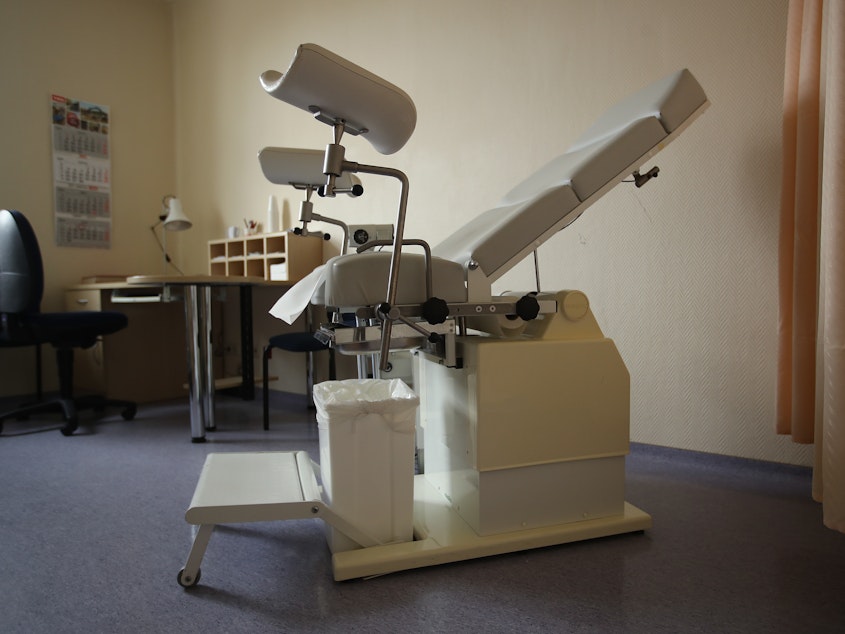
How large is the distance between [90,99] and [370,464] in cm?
380

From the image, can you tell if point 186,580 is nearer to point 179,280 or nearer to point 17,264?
point 179,280

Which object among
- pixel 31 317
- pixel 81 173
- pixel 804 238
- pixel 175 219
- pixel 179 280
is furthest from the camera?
pixel 81 173

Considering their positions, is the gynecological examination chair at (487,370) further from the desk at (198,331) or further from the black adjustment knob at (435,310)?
the desk at (198,331)

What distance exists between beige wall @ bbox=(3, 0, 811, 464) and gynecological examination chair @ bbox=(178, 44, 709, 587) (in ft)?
2.19

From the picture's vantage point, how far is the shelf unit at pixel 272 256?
319 cm

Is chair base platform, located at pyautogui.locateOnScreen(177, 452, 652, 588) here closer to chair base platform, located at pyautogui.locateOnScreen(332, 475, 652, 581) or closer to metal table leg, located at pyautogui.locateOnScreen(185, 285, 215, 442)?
chair base platform, located at pyautogui.locateOnScreen(332, 475, 652, 581)

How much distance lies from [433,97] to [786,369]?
6.54ft

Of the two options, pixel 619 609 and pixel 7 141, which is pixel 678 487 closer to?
pixel 619 609

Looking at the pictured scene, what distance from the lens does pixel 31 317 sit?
8.75 ft

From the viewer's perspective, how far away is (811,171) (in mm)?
1669

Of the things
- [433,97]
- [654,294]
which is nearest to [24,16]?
[433,97]

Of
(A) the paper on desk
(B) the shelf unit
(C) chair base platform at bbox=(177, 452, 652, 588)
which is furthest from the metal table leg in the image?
(A) the paper on desk

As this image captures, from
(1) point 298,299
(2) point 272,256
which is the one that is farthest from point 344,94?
(2) point 272,256

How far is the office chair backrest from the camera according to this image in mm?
2586
